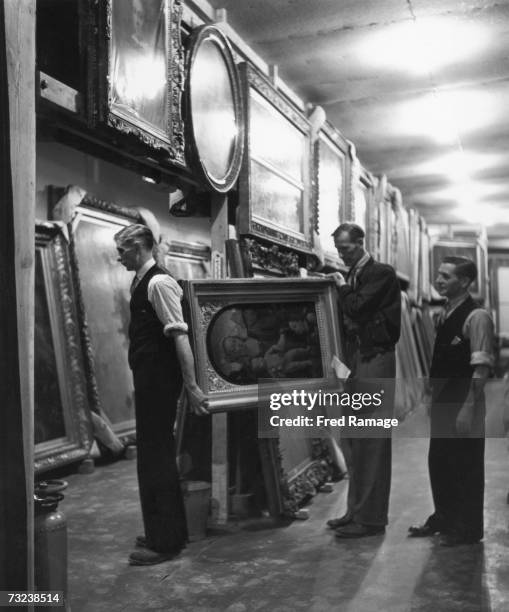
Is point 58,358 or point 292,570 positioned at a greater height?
point 58,358

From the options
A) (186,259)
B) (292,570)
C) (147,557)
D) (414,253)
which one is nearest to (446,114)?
(186,259)

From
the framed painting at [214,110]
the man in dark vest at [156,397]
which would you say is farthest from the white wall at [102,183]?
the man in dark vest at [156,397]

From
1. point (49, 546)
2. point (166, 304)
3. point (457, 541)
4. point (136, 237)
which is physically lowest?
point (457, 541)

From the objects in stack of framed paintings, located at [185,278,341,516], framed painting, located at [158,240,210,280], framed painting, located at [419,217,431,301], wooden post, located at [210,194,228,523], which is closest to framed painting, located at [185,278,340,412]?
stack of framed paintings, located at [185,278,341,516]

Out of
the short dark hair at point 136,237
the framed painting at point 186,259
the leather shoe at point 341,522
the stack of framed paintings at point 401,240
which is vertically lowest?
the leather shoe at point 341,522

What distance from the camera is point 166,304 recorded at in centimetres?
330

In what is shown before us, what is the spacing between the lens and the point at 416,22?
4598mm

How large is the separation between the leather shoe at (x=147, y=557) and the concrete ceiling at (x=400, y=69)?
3.25m

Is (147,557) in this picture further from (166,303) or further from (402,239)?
(402,239)

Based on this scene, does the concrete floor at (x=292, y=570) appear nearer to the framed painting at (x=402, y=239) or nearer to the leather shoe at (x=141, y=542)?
the leather shoe at (x=141, y=542)

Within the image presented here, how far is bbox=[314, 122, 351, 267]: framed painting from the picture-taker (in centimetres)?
600

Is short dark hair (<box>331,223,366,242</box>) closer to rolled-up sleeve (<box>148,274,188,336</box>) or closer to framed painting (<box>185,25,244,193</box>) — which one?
framed painting (<box>185,25,244,193</box>)

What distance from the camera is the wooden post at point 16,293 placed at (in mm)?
2145

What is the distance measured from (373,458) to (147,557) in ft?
4.31
